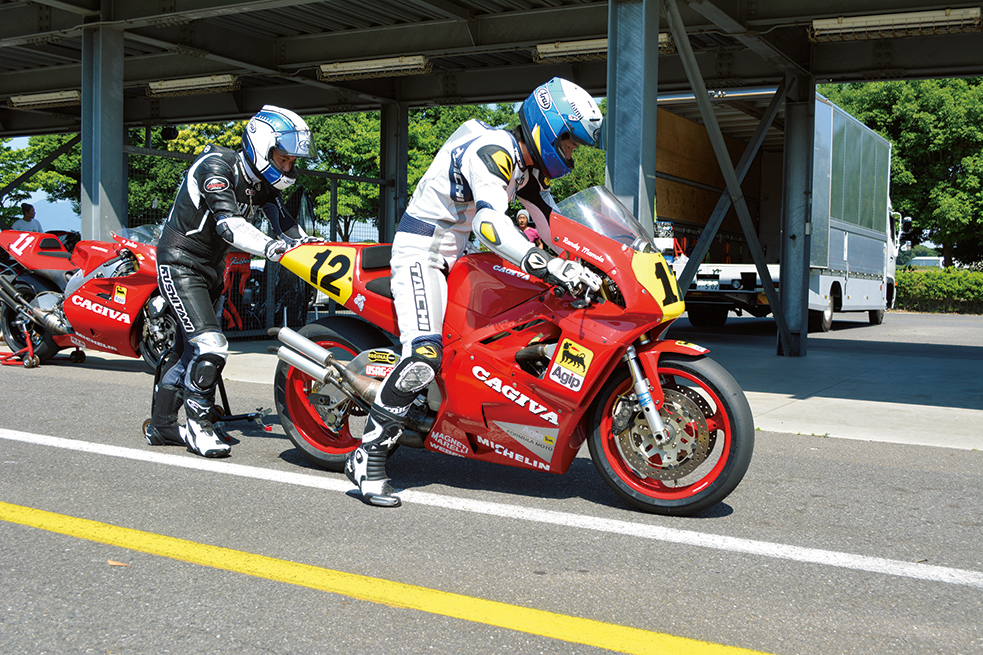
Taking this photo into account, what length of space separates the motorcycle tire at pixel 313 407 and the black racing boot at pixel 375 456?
47 centimetres

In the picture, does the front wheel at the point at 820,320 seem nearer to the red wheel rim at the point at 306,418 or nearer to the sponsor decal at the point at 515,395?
the red wheel rim at the point at 306,418

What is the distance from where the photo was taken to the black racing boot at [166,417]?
18.1 ft

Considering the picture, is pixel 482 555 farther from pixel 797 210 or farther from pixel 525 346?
pixel 797 210

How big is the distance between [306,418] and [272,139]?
1.58 m

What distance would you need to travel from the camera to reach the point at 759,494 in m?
4.65

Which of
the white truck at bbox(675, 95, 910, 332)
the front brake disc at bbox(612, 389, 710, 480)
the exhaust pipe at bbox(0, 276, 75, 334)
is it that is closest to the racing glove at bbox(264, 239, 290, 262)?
the front brake disc at bbox(612, 389, 710, 480)

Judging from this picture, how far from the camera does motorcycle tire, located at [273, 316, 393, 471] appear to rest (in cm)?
489

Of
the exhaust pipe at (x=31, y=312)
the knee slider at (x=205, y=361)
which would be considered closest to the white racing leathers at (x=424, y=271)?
the knee slider at (x=205, y=361)

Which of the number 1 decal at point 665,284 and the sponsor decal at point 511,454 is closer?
the number 1 decal at point 665,284

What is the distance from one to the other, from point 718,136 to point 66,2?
8453 mm

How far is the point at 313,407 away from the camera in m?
5.07

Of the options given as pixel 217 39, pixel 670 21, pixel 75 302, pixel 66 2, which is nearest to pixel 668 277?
pixel 670 21

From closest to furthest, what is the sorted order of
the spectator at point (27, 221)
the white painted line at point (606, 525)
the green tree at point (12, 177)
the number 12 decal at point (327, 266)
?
the white painted line at point (606, 525)
the number 12 decal at point (327, 266)
the spectator at point (27, 221)
the green tree at point (12, 177)

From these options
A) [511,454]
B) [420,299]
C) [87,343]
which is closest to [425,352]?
[420,299]
